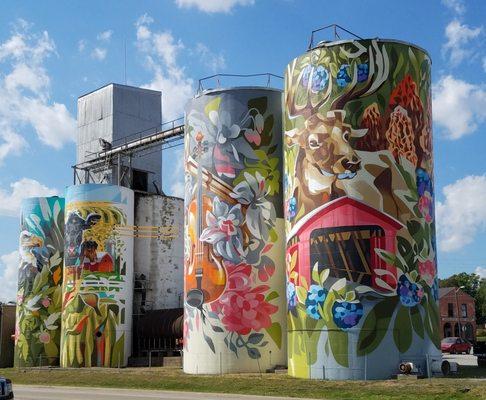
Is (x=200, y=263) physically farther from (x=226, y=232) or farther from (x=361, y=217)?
(x=361, y=217)

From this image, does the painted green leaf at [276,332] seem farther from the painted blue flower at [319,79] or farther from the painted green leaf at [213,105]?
the painted blue flower at [319,79]

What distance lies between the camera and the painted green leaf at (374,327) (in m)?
34.0

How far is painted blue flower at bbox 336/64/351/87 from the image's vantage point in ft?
118

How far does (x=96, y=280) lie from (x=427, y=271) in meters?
27.4

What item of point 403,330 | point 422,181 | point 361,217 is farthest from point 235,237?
point 403,330

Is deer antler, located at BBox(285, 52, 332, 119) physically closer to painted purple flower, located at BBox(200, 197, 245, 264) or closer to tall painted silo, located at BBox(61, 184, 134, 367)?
painted purple flower, located at BBox(200, 197, 245, 264)

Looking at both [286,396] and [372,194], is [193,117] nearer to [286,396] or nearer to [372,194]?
[372,194]

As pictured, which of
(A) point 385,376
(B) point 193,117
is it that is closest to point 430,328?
(A) point 385,376

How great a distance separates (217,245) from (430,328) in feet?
41.6

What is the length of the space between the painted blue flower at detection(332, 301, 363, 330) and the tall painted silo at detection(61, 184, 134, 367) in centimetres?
2473

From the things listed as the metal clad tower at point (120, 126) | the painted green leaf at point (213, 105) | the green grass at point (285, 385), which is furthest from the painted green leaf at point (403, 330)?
the metal clad tower at point (120, 126)

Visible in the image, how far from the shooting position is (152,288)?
198 feet

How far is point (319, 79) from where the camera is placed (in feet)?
121

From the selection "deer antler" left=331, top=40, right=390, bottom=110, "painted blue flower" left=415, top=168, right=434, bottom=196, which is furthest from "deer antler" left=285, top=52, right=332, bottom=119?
"painted blue flower" left=415, top=168, right=434, bottom=196
